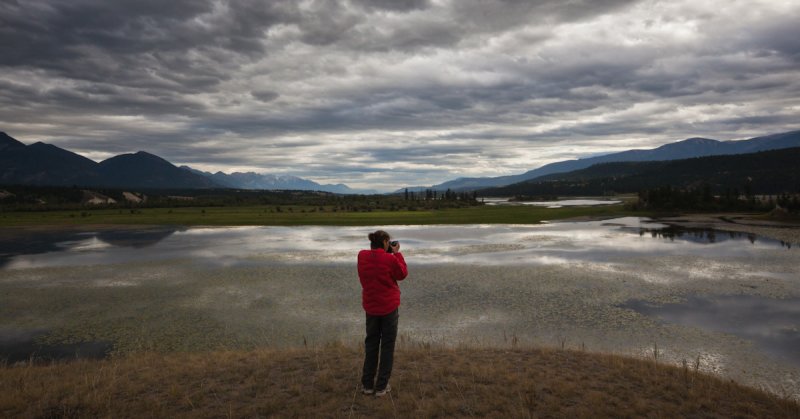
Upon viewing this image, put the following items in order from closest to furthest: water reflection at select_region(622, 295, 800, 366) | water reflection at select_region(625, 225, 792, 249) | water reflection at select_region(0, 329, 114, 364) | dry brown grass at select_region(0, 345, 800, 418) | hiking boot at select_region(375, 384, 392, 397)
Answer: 1. dry brown grass at select_region(0, 345, 800, 418)
2. hiking boot at select_region(375, 384, 392, 397)
3. water reflection at select_region(0, 329, 114, 364)
4. water reflection at select_region(622, 295, 800, 366)
5. water reflection at select_region(625, 225, 792, 249)

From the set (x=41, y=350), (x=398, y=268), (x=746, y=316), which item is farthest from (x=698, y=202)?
(x=41, y=350)

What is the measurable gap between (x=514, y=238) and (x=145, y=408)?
44937 mm

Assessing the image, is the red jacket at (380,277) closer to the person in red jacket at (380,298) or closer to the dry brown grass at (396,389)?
the person in red jacket at (380,298)

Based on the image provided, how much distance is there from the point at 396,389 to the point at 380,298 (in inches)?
84.2

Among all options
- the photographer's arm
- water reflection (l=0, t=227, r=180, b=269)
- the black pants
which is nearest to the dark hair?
the photographer's arm

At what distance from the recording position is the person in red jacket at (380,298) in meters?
9.16

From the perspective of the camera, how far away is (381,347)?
936 cm

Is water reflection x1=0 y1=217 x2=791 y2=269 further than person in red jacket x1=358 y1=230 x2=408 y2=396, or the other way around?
water reflection x1=0 y1=217 x2=791 y2=269

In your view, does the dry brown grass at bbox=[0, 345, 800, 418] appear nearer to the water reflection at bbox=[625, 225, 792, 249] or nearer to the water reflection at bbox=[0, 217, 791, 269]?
the water reflection at bbox=[0, 217, 791, 269]

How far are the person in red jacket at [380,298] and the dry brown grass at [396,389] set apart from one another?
526mm

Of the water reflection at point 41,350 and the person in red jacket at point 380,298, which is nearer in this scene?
the person in red jacket at point 380,298

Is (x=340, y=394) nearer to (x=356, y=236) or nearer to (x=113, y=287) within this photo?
(x=113, y=287)

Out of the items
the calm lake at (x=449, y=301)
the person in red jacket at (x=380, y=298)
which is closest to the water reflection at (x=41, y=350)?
the calm lake at (x=449, y=301)

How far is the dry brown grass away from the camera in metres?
8.55
